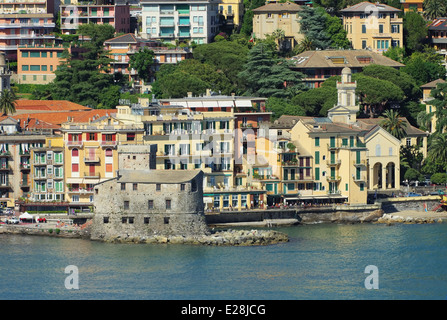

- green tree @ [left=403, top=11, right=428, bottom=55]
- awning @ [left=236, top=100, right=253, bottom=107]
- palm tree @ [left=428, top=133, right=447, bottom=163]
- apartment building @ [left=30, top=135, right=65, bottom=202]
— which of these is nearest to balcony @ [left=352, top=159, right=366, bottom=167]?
awning @ [left=236, top=100, right=253, bottom=107]

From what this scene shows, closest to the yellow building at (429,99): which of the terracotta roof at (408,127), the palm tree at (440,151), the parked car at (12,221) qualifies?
the terracotta roof at (408,127)

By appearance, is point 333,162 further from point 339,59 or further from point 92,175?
point 339,59

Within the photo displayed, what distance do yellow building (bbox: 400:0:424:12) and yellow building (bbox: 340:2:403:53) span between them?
901 cm

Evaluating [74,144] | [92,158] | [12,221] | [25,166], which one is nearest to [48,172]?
[25,166]

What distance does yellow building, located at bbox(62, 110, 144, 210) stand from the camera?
10831 cm

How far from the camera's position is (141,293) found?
280ft

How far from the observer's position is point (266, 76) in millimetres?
134875

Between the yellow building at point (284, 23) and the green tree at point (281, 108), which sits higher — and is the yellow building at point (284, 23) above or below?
above

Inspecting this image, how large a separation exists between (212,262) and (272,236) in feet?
27.0

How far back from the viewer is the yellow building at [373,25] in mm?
149000

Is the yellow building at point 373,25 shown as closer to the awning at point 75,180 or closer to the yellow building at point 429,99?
the yellow building at point 429,99

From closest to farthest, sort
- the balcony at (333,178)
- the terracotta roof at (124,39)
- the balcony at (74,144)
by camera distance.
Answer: the balcony at (74,144) → the balcony at (333,178) → the terracotta roof at (124,39)

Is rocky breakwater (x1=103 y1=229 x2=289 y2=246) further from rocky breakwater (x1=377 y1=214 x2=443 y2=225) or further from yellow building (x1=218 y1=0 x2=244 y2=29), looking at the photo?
yellow building (x1=218 y1=0 x2=244 y2=29)

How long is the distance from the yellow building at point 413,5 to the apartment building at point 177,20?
2065 cm
